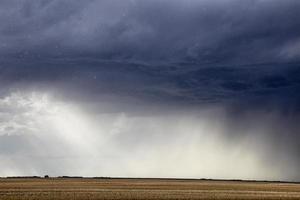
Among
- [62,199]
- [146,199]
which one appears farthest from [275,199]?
[62,199]

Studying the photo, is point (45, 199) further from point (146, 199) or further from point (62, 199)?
point (146, 199)

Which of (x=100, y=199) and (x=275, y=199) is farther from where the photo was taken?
(x=275, y=199)

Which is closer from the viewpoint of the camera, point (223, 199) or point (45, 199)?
point (45, 199)

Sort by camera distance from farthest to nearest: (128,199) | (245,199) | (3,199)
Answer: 1. (245,199)
2. (128,199)
3. (3,199)

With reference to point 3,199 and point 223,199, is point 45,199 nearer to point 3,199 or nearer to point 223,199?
point 3,199

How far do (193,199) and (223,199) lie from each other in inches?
170

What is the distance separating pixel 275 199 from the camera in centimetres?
6456

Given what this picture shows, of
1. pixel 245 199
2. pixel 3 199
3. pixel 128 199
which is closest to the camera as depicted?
pixel 3 199

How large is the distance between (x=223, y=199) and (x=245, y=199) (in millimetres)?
3668

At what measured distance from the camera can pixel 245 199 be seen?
206 feet

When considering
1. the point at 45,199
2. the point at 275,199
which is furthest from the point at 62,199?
the point at 275,199

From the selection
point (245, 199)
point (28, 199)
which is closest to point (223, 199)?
point (245, 199)

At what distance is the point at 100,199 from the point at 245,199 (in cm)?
2063

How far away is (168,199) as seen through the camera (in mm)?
59500
